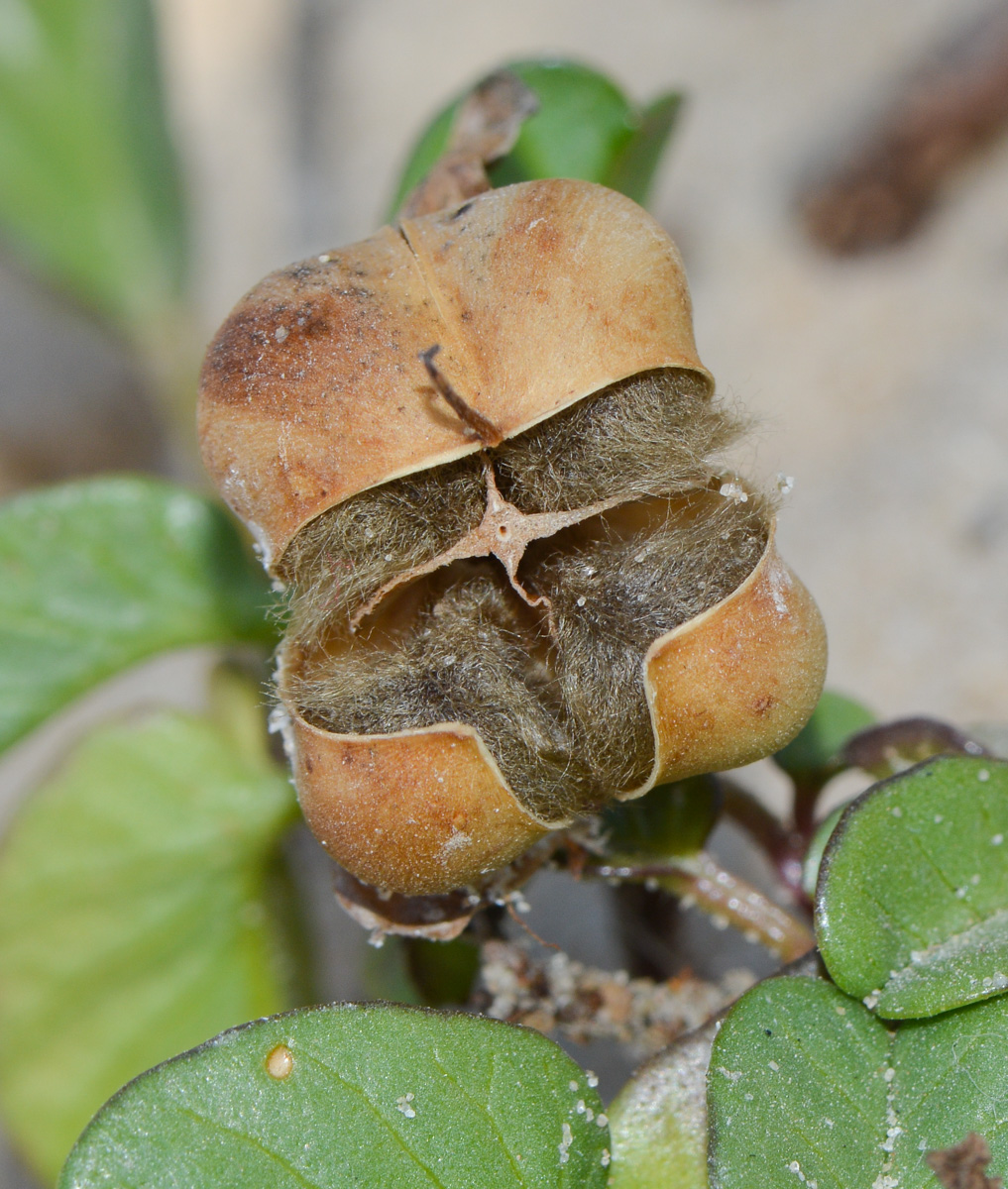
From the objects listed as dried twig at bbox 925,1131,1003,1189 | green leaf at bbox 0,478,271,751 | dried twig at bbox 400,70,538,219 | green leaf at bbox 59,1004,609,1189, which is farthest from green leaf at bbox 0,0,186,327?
dried twig at bbox 925,1131,1003,1189

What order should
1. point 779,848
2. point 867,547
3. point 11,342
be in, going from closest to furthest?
point 779,848 → point 867,547 → point 11,342

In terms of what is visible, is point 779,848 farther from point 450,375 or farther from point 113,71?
point 113,71

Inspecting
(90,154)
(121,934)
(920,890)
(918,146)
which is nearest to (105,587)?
(121,934)

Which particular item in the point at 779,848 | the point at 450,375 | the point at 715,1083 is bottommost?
the point at 779,848

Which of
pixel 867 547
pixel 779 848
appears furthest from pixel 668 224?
pixel 779 848

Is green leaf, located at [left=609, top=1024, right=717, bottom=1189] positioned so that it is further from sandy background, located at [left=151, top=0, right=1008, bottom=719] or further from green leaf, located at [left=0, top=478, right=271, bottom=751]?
green leaf, located at [left=0, top=478, right=271, bottom=751]

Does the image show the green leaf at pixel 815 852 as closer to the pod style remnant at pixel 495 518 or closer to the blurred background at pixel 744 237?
the pod style remnant at pixel 495 518

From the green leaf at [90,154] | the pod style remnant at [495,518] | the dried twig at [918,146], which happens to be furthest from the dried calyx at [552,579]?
the green leaf at [90,154]
